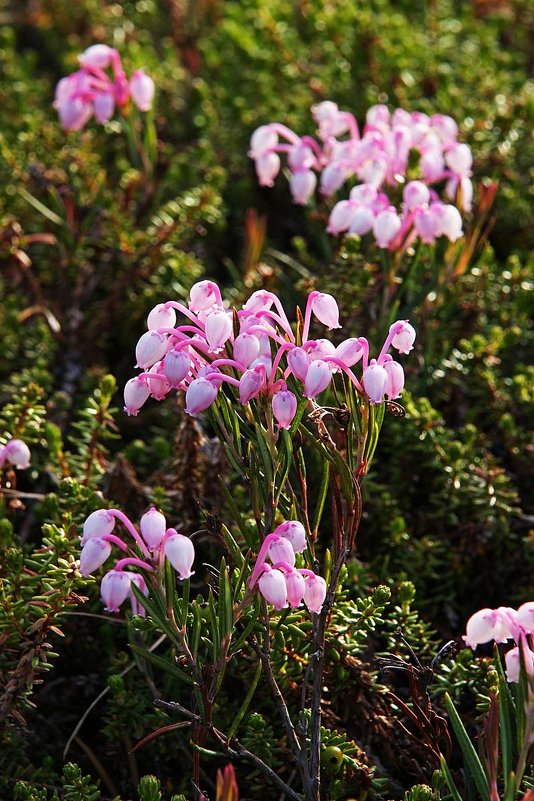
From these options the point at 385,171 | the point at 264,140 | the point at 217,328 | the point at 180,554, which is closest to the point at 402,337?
the point at 217,328

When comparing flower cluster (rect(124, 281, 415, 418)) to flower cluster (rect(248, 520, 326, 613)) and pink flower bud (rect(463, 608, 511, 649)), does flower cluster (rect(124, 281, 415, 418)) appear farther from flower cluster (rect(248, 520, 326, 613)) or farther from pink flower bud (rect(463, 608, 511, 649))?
pink flower bud (rect(463, 608, 511, 649))

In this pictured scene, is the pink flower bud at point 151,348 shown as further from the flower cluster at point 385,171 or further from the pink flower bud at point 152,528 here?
the flower cluster at point 385,171

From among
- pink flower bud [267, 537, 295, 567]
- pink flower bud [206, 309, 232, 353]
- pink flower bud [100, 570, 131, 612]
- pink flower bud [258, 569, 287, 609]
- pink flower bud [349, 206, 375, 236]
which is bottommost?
pink flower bud [100, 570, 131, 612]

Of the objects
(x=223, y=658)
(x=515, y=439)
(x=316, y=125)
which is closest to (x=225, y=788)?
(x=223, y=658)

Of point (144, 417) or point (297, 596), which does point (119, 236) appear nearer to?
point (144, 417)

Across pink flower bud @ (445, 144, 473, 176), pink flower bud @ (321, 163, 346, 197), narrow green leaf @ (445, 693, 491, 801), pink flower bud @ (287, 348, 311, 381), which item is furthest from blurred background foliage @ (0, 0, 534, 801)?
pink flower bud @ (287, 348, 311, 381)

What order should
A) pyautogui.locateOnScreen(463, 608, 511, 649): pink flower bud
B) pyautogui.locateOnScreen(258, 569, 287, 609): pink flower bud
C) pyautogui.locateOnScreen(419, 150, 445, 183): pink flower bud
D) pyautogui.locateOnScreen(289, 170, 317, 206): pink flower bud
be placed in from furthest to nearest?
pyautogui.locateOnScreen(289, 170, 317, 206): pink flower bud < pyautogui.locateOnScreen(419, 150, 445, 183): pink flower bud < pyautogui.locateOnScreen(463, 608, 511, 649): pink flower bud < pyautogui.locateOnScreen(258, 569, 287, 609): pink flower bud
